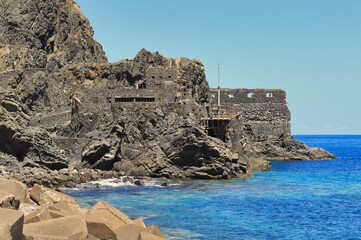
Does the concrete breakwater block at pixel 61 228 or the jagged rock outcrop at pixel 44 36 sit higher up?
the jagged rock outcrop at pixel 44 36

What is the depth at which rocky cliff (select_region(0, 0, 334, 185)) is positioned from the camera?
156ft

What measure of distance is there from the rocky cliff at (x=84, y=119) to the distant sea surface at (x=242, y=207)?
5.52 m

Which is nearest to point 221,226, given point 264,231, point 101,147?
point 264,231

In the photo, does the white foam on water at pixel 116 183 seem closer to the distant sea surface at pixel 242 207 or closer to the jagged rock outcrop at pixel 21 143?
the distant sea surface at pixel 242 207

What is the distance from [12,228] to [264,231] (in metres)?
19.5

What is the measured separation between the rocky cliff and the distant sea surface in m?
5.52

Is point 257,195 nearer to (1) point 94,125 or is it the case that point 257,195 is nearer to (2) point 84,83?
(1) point 94,125

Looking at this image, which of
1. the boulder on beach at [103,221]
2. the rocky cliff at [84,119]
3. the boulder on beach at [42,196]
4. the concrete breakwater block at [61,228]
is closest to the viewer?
the concrete breakwater block at [61,228]

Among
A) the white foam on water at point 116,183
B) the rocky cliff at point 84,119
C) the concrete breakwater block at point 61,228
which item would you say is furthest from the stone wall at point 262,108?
the concrete breakwater block at point 61,228

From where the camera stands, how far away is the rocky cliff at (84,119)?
1872 inches

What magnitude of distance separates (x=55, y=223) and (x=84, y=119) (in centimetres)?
4864

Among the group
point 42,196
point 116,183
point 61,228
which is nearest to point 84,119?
point 116,183

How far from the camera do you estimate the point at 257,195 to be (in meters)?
39.8

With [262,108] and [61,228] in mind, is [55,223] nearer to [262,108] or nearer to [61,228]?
[61,228]
